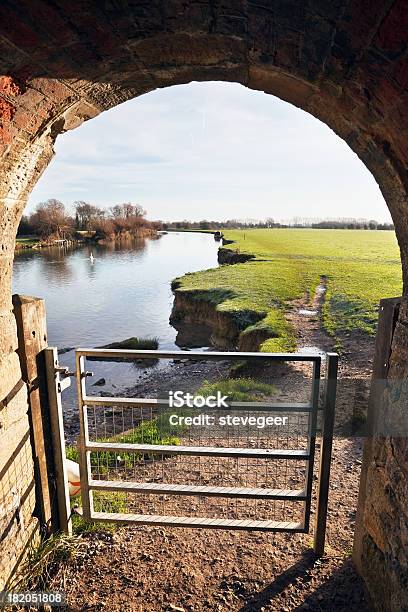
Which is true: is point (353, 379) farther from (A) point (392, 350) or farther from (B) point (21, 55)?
(B) point (21, 55)

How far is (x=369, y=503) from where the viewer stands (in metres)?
3.21

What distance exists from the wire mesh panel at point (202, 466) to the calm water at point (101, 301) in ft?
23.9

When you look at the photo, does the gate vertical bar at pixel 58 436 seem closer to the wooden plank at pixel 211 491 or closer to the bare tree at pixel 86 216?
the wooden plank at pixel 211 491

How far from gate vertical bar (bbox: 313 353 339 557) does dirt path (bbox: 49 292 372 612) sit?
26cm

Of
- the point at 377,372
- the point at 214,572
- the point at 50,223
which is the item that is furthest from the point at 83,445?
the point at 50,223

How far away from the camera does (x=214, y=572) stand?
353cm

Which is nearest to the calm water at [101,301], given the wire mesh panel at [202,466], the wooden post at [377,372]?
the wire mesh panel at [202,466]

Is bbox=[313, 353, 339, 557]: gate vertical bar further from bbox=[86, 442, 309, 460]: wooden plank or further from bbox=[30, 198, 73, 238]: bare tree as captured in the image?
bbox=[30, 198, 73, 238]: bare tree

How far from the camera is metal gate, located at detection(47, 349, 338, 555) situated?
3393 mm

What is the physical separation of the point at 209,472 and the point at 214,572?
1.66 metres

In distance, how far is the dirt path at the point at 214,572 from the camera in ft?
10.6

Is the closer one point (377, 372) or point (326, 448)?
point (377, 372)

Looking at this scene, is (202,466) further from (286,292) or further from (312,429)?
(286,292)

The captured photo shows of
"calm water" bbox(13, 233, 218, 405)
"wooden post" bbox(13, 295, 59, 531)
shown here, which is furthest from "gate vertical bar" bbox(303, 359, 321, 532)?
"calm water" bbox(13, 233, 218, 405)
